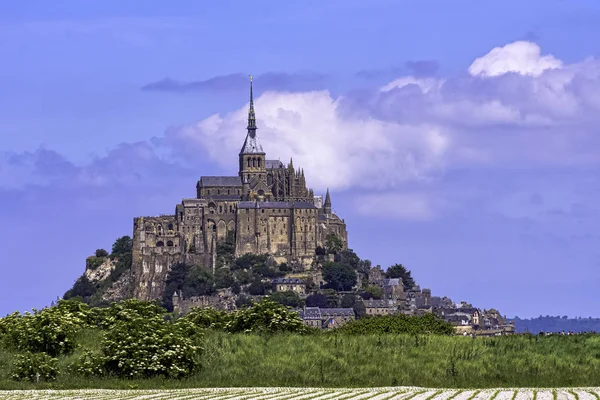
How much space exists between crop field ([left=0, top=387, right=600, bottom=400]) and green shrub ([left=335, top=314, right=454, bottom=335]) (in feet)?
109

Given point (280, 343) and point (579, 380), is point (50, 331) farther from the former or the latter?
point (579, 380)

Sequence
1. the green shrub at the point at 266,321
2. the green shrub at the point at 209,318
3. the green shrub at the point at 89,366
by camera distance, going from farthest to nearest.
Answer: the green shrub at the point at 209,318, the green shrub at the point at 266,321, the green shrub at the point at 89,366

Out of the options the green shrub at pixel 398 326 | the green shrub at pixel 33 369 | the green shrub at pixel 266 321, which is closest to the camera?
the green shrub at pixel 33 369

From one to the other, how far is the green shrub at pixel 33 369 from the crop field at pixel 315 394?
4.54 m

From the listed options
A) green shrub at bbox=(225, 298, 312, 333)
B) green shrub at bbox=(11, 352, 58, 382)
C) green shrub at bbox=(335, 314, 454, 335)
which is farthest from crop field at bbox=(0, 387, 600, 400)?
green shrub at bbox=(335, 314, 454, 335)

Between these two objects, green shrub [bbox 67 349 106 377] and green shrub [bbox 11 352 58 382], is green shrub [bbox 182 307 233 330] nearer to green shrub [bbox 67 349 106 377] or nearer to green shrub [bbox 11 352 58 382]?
green shrub [bbox 67 349 106 377]

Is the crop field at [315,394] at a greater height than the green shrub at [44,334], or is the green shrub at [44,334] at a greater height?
the green shrub at [44,334]

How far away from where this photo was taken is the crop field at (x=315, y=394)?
162 ft

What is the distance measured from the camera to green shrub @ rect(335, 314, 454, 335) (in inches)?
3505

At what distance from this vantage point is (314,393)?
5219cm

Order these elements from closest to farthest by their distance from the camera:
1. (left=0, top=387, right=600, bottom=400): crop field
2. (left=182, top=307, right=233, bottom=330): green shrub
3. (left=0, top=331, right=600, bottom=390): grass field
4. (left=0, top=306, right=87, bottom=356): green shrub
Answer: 1. (left=0, top=387, right=600, bottom=400): crop field
2. (left=0, top=331, right=600, bottom=390): grass field
3. (left=0, top=306, right=87, bottom=356): green shrub
4. (left=182, top=307, right=233, bottom=330): green shrub

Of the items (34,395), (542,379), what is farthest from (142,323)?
(542,379)

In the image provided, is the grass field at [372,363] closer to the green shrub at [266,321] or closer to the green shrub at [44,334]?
A: the green shrub at [44,334]

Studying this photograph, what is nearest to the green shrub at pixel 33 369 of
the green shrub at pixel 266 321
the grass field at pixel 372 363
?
the grass field at pixel 372 363
